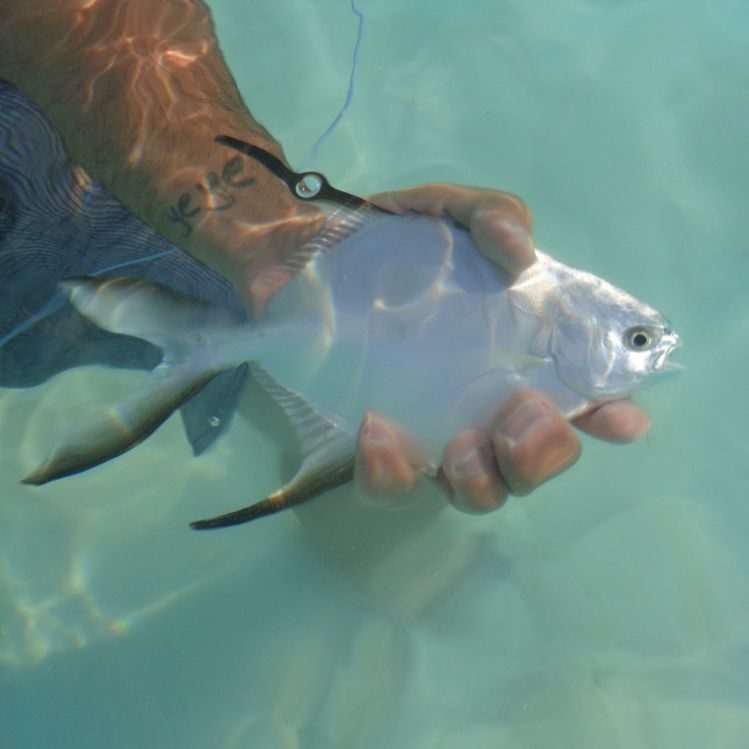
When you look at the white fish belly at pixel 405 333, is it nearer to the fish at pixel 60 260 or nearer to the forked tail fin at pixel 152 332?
the forked tail fin at pixel 152 332

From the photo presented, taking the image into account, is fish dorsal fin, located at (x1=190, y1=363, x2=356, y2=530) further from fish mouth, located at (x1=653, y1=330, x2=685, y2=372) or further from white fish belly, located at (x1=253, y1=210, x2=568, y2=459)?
fish mouth, located at (x1=653, y1=330, x2=685, y2=372)

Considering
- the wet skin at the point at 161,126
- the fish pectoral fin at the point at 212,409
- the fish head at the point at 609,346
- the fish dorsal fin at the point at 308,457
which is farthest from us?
the fish pectoral fin at the point at 212,409

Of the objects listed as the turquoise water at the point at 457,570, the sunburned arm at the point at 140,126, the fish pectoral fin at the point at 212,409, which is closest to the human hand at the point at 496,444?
the sunburned arm at the point at 140,126

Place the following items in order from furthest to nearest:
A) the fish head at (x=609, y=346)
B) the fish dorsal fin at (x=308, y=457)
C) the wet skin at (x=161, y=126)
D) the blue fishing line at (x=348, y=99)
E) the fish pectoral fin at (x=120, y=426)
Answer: the blue fishing line at (x=348, y=99) < the wet skin at (x=161, y=126) < the fish head at (x=609, y=346) < the fish pectoral fin at (x=120, y=426) < the fish dorsal fin at (x=308, y=457)

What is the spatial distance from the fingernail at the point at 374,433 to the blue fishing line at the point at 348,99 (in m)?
1.86

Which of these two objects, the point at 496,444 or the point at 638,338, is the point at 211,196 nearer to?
Result: the point at 496,444

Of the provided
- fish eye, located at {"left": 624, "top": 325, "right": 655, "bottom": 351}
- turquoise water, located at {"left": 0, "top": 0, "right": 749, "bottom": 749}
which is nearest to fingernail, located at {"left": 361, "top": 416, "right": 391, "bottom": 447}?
fish eye, located at {"left": 624, "top": 325, "right": 655, "bottom": 351}

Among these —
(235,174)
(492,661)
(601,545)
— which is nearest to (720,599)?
(601,545)

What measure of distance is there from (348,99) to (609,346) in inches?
79.5

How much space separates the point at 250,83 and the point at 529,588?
266cm

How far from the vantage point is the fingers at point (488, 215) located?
1470 mm

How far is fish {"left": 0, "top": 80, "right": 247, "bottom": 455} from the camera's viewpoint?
2.01 meters

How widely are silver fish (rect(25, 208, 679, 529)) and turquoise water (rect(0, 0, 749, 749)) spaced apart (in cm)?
83

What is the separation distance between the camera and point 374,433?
1.47 metres
